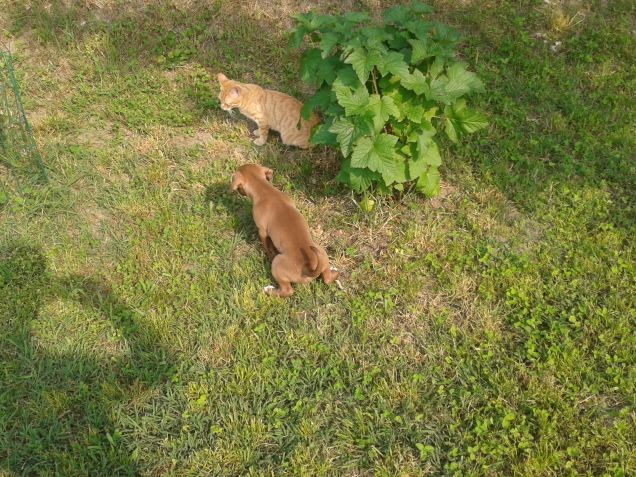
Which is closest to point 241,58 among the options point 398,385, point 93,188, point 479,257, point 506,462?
point 93,188

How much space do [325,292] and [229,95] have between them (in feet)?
8.66

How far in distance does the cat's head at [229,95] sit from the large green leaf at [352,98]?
1.97 meters

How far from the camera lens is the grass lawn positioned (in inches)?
144

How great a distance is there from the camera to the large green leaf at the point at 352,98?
4.23 metres

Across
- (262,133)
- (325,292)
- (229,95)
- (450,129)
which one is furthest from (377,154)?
(229,95)

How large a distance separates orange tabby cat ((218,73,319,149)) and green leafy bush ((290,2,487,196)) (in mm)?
931

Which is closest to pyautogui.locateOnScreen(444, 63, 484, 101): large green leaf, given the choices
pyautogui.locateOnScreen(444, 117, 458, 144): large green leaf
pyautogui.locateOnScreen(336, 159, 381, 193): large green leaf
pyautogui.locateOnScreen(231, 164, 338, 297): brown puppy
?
pyautogui.locateOnScreen(444, 117, 458, 144): large green leaf

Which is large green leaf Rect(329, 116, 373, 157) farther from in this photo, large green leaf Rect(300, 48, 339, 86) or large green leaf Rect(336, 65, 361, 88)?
large green leaf Rect(300, 48, 339, 86)

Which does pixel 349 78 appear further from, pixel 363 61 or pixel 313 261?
pixel 313 261

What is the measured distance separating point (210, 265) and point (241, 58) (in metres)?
3.42

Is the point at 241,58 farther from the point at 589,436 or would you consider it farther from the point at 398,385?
the point at 589,436

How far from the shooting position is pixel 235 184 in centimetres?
485

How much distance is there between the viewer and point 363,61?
4.08m

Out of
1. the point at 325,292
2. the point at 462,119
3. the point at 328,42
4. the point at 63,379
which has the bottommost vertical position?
the point at 63,379
